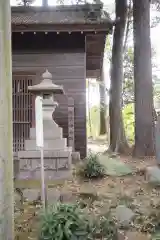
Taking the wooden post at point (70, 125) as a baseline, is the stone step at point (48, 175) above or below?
below

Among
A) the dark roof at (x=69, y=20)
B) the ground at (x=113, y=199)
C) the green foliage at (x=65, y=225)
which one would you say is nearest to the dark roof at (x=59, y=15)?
the dark roof at (x=69, y=20)

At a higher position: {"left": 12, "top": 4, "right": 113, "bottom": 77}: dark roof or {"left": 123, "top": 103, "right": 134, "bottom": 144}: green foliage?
{"left": 12, "top": 4, "right": 113, "bottom": 77}: dark roof

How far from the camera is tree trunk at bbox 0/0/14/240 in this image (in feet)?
14.1

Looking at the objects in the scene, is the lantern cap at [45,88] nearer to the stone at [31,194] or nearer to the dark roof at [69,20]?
the stone at [31,194]

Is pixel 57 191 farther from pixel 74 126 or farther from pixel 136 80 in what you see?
pixel 136 80

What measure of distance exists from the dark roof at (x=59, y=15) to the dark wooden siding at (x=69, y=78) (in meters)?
1.05

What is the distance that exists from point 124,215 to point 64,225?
1.54 m

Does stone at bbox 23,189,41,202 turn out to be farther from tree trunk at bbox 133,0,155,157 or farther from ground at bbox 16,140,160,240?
tree trunk at bbox 133,0,155,157

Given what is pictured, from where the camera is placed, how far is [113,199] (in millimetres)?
6523

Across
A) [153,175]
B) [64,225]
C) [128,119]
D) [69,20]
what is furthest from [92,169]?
[128,119]

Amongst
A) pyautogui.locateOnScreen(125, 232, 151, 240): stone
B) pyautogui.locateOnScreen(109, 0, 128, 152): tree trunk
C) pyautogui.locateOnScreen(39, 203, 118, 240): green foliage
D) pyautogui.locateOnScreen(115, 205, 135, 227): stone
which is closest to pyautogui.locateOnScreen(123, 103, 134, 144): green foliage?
pyautogui.locateOnScreen(109, 0, 128, 152): tree trunk

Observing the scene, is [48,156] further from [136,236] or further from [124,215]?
[136,236]

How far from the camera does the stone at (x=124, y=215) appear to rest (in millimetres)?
5406

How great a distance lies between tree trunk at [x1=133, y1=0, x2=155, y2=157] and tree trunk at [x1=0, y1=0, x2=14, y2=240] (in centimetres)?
647
